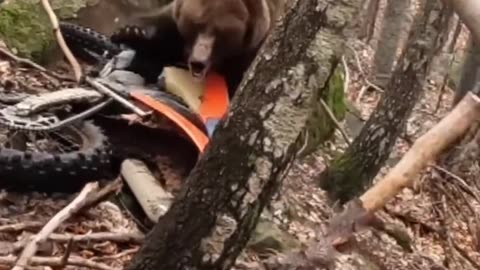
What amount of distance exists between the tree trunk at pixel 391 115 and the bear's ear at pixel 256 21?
6.42 ft

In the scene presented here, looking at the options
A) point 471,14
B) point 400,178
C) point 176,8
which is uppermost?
point 471,14

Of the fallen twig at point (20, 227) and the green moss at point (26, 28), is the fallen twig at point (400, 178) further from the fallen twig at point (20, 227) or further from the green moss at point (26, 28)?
the green moss at point (26, 28)

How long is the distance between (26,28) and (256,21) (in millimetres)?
1842

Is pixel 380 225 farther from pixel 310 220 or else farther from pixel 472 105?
pixel 310 220

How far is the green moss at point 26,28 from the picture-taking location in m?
6.96

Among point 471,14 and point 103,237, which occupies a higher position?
point 471,14

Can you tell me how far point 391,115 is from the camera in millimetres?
8016

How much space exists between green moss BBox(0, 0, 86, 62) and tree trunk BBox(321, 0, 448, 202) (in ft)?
8.85

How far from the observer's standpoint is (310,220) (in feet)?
23.4

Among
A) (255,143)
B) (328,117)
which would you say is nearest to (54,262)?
(255,143)

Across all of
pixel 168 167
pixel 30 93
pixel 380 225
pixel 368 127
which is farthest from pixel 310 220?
pixel 380 225

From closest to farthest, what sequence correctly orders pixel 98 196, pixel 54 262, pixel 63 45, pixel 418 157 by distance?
pixel 418 157
pixel 54 262
pixel 98 196
pixel 63 45

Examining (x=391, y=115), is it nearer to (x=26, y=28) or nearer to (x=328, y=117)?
(x=328, y=117)

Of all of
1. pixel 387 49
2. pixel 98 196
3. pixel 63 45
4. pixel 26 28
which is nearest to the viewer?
pixel 98 196
